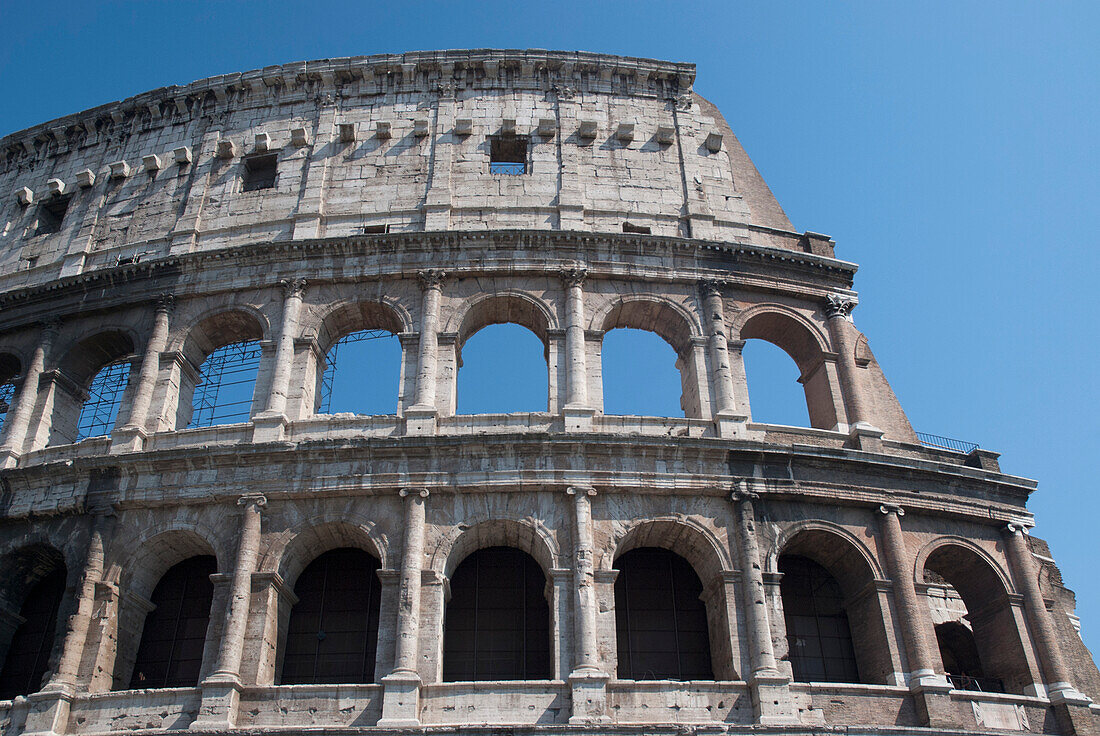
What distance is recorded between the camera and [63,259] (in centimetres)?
2198

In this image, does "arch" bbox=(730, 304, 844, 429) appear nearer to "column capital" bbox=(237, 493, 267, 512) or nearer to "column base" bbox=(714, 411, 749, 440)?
"column base" bbox=(714, 411, 749, 440)

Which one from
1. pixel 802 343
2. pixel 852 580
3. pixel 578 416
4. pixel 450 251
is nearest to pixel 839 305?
pixel 802 343

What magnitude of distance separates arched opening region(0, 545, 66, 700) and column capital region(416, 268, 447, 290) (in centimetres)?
829

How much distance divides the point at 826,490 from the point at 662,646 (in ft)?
13.1

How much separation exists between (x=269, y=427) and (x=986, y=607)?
530 inches

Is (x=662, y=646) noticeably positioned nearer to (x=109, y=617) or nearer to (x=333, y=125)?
(x=109, y=617)

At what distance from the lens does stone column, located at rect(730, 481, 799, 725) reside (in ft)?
47.8

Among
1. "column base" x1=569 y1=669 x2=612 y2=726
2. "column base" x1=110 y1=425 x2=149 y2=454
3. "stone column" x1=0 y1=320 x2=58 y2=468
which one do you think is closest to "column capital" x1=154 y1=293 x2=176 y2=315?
"stone column" x1=0 y1=320 x2=58 y2=468

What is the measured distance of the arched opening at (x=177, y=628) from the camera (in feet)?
53.6

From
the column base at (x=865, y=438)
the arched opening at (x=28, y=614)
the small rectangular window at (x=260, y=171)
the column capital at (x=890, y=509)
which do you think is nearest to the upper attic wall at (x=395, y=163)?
the small rectangular window at (x=260, y=171)

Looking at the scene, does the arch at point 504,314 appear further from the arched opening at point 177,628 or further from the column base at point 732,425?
the arched opening at point 177,628

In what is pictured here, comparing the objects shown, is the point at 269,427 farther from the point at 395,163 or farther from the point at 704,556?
the point at 704,556

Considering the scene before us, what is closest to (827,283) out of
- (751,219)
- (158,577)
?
(751,219)

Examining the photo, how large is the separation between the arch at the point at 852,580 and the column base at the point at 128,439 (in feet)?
37.9
